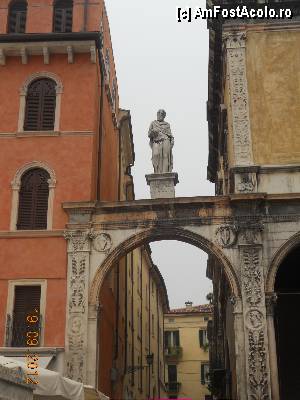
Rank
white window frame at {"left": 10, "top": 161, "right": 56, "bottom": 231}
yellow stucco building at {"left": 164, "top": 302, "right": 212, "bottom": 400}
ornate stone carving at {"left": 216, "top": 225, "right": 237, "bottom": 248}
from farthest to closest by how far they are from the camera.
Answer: yellow stucco building at {"left": 164, "top": 302, "right": 212, "bottom": 400} < white window frame at {"left": 10, "top": 161, "right": 56, "bottom": 231} < ornate stone carving at {"left": 216, "top": 225, "right": 237, "bottom": 248}

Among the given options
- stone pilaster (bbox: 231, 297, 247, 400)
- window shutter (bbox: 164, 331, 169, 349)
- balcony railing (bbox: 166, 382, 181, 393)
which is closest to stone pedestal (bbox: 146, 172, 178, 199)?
stone pilaster (bbox: 231, 297, 247, 400)

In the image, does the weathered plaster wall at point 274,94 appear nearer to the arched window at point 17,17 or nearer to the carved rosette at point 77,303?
the carved rosette at point 77,303

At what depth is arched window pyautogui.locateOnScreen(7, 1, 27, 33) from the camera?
926 inches

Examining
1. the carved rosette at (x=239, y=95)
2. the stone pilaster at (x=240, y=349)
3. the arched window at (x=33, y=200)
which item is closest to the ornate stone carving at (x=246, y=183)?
the carved rosette at (x=239, y=95)

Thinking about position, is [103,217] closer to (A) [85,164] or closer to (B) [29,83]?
(A) [85,164]

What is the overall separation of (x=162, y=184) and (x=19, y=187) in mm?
4968

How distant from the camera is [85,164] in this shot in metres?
21.2

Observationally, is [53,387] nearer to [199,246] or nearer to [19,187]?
[199,246]

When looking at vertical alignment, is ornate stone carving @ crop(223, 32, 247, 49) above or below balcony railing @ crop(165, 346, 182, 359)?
above

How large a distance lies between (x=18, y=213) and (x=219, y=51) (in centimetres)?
1052

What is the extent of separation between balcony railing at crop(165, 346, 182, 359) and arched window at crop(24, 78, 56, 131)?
4300cm

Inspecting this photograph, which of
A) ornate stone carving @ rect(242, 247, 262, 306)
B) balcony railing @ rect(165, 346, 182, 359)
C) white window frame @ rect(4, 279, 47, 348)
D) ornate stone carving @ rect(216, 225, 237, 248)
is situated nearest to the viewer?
ornate stone carving @ rect(242, 247, 262, 306)

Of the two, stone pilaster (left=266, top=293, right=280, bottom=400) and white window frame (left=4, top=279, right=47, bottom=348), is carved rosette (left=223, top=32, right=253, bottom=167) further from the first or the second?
white window frame (left=4, top=279, right=47, bottom=348)

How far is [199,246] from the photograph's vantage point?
19.9 m
